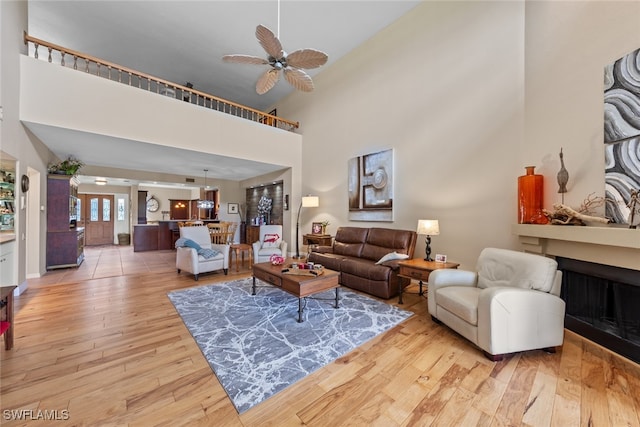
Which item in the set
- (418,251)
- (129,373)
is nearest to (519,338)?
(418,251)

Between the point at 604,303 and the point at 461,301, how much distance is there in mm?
1401

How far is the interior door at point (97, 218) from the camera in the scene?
9.56m

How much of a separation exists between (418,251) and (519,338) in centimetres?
234

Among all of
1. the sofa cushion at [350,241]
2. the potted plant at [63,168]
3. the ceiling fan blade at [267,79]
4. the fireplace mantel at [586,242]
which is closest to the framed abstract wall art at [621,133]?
the fireplace mantel at [586,242]

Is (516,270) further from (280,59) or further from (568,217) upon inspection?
(280,59)

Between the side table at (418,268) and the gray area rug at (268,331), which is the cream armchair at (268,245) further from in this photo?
the side table at (418,268)

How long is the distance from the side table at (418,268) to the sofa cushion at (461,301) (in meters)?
0.38

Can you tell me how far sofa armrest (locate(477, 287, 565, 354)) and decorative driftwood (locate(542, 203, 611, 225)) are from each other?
823 millimetres

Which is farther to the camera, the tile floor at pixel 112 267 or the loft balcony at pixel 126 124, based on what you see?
the tile floor at pixel 112 267

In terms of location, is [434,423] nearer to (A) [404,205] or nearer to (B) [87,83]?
(A) [404,205]

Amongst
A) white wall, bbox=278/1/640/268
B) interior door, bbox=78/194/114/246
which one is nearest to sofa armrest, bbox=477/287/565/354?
white wall, bbox=278/1/640/268

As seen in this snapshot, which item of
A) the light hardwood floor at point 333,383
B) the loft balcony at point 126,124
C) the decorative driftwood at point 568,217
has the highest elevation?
the loft balcony at point 126,124

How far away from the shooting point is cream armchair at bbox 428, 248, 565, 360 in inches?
80.2

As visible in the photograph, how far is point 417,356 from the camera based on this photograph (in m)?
2.13
